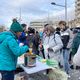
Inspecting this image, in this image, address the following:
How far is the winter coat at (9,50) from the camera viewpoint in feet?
19.6

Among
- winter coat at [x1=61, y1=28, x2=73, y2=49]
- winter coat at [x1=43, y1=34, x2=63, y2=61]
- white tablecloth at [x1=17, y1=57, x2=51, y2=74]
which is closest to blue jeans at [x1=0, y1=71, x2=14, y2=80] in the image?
white tablecloth at [x1=17, y1=57, x2=51, y2=74]

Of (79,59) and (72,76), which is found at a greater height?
(79,59)

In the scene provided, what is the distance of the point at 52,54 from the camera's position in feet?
28.4

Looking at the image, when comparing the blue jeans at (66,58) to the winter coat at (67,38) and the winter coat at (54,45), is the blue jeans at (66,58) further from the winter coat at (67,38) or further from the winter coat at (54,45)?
the winter coat at (54,45)

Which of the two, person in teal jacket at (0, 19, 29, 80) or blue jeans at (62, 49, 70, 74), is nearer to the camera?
person in teal jacket at (0, 19, 29, 80)

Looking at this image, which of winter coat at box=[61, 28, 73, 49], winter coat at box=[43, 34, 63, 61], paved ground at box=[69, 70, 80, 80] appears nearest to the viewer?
winter coat at box=[43, 34, 63, 61]

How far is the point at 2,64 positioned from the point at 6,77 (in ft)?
0.85

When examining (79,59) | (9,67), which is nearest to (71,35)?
(9,67)

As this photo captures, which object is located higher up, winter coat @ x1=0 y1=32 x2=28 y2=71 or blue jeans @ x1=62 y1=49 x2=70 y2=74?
winter coat @ x1=0 y1=32 x2=28 y2=71

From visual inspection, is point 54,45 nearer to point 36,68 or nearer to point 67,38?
point 67,38

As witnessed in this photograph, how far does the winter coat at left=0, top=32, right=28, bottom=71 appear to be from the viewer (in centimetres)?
596

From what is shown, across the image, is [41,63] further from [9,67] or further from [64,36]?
[64,36]

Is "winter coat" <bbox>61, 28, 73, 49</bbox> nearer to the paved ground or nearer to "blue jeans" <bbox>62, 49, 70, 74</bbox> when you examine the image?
"blue jeans" <bbox>62, 49, 70, 74</bbox>

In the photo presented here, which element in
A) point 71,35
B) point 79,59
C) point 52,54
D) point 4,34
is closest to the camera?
point 79,59
